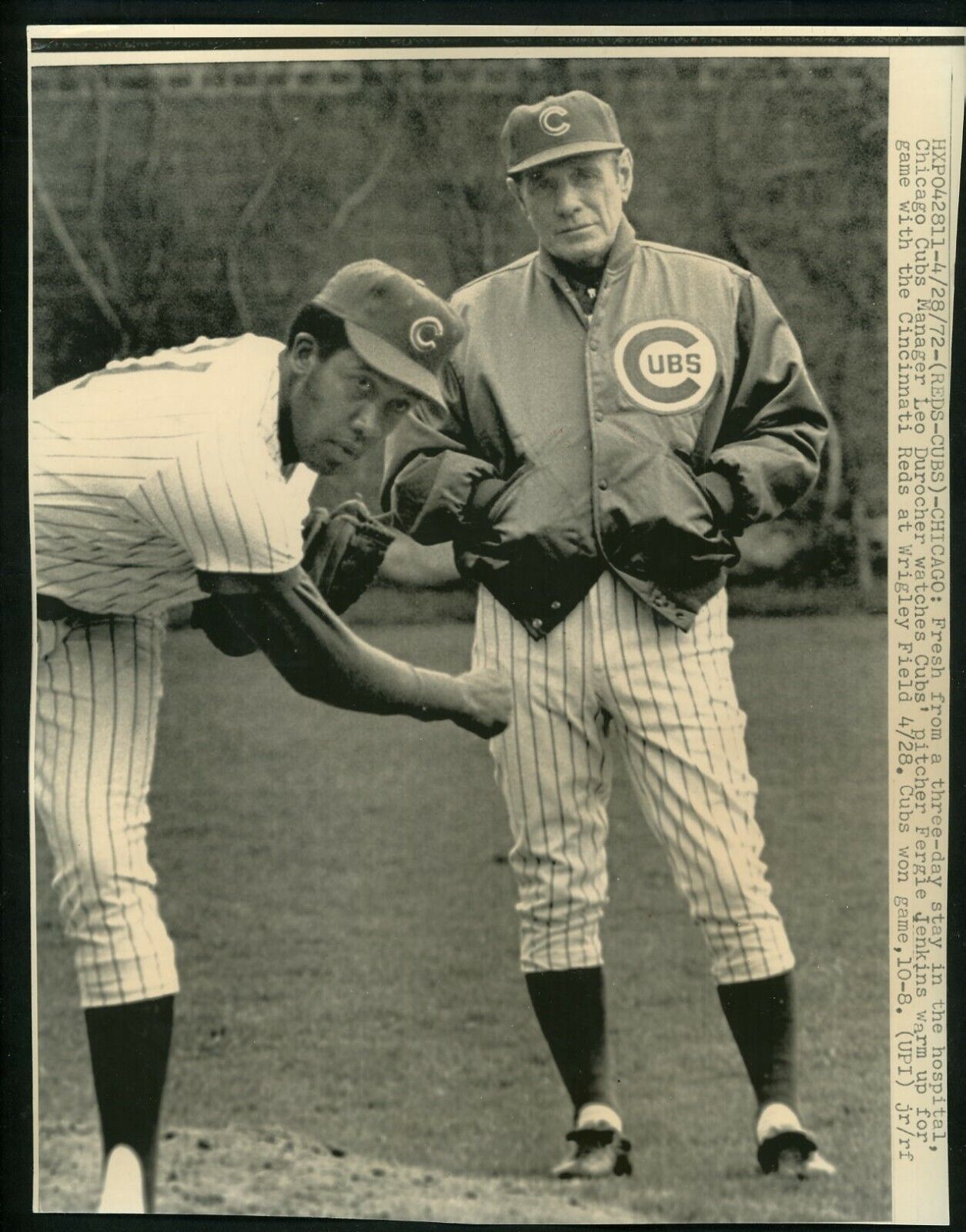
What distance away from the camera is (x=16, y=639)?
3.03 metres

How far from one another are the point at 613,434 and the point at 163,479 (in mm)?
1036

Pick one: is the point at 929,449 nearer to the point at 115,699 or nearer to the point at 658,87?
the point at 658,87

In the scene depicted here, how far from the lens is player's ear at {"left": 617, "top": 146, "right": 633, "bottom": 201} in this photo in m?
2.93

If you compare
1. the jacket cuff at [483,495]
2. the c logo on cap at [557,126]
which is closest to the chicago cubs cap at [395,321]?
the jacket cuff at [483,495]

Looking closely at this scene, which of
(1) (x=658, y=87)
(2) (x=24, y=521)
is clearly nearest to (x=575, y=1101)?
(2) (x=24, y=521)

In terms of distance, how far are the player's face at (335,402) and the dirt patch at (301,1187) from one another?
1.64m

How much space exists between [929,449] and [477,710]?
1253mm

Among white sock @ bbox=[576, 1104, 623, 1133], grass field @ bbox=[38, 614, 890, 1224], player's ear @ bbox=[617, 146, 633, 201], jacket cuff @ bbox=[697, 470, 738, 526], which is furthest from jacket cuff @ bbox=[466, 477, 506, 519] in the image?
white sock @ bbox=[576, 1104, 623, 1133]

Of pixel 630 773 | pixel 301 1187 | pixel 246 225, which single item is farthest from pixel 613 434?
pixel 301 1187

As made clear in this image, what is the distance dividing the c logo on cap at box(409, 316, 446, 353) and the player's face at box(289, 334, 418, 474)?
11 cm

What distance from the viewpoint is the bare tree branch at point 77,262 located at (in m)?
3.00

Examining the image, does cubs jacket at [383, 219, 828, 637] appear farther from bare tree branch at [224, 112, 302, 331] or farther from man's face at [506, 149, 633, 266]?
bare tree branch at [224, 112, 302, 331]

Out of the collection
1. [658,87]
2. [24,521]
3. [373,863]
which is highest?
[658,87]

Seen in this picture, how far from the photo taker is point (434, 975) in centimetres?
296
